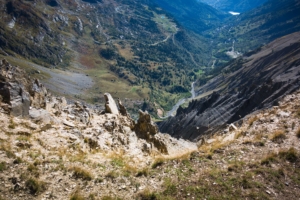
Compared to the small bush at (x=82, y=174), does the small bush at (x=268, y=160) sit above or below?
above

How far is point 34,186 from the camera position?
1352 cm

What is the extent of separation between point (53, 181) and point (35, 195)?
1468 millimetres

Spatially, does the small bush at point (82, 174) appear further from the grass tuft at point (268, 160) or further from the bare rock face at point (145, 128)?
the bare rock face at point (145, 128)

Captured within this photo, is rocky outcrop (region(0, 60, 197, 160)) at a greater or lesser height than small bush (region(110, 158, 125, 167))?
lesser

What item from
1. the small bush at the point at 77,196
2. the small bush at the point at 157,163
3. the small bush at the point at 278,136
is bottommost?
the small bush at the point at 77,196

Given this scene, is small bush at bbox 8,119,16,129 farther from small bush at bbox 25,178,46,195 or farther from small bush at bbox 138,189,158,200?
small bush at bbox 138,189,158,200

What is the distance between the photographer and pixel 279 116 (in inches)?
928

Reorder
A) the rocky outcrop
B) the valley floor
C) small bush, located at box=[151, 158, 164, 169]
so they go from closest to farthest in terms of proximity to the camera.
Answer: the valley floor → small bush, located at box=[151, 158, 164, 169] → the rocky outcrop

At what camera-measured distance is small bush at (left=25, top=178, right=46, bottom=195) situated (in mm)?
13458

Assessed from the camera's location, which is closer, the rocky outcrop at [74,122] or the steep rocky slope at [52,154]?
the steep rocky slope at [52,154]

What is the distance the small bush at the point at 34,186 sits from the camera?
13.5 metres

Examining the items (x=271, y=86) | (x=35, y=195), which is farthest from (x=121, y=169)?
(x=271, y=86)

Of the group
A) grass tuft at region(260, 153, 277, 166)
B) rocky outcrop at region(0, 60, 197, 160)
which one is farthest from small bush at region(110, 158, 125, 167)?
grass tuft at region(260, 153, 277, 166)

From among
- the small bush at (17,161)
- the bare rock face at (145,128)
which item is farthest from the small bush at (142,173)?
the bare rock face at (145,128)
